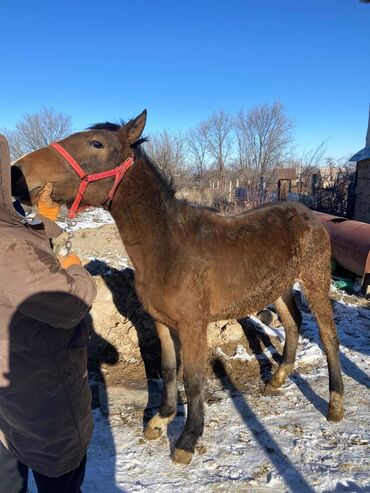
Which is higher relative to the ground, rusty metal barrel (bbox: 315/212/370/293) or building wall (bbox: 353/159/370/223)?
building wall (bbox: 353/159/370/223)

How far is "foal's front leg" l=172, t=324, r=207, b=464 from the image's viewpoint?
291 centimetres

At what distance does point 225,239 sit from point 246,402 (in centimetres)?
173

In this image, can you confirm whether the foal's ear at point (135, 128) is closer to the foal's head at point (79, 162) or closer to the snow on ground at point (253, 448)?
the foal's head at point (79, 162)

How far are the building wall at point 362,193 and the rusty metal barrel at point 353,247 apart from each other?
4835 millimetres

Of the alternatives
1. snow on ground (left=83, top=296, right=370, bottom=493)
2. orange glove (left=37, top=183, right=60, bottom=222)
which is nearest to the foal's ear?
orange glove (left=37, top=183, right=60, bottom=222)

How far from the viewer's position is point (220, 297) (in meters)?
3.20

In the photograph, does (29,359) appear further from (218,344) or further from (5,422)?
(218,344)

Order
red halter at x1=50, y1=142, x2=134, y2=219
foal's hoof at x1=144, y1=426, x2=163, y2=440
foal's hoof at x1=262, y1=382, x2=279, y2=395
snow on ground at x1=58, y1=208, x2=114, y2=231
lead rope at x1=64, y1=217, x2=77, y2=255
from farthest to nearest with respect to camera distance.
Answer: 1. snow on ground at x1=58, y1=208, x2=114, y2=231
2. foal's hoof at x1=262, y1=382, x2=279, y2=395
3. foal's hoof at x1=144, y1=426, x2=163, y2=440
4. red halter at x1=50, y1=142, x2=134, y2=219
5. lead rope at x1=64, y1=217, x2=77, y2=255

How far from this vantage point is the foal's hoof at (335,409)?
11.1 feet

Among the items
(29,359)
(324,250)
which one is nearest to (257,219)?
(324,250)

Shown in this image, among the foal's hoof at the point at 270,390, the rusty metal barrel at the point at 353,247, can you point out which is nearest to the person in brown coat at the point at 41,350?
the foal's hoof at the point at 270,390

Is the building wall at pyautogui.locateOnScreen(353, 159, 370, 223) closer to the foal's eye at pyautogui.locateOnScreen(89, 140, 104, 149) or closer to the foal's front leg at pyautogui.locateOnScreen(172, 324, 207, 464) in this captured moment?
the foal's front leg at pyautogui.locateOnScreen(172, 324, 207, 464)

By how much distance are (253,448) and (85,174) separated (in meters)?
2.58

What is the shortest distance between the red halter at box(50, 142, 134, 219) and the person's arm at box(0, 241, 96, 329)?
105 centimetres
